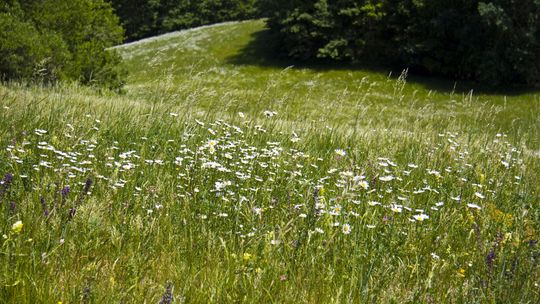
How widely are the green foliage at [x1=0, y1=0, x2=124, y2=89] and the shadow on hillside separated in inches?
822

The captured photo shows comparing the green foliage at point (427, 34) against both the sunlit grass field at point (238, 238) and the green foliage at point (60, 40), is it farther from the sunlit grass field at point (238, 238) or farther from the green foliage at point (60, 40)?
the sunlit grass field at point (238, 238)

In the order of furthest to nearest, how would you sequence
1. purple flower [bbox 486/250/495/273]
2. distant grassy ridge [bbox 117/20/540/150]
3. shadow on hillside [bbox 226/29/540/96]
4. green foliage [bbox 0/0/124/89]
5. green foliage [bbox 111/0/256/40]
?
green foliage [bbox 111/0/256/40] → shadow on hillside [bbox 226/29/540/96] → distant grassy ridge [bbox 117/20/540/150] → green foliage [bbox 0/0/124/89] → purple flower [bbox 486/250/495/273]

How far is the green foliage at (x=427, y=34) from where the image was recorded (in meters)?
31.4

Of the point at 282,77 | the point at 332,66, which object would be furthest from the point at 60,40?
the point at 332,66

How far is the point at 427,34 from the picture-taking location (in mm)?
38156

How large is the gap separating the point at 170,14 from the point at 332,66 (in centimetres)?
4380

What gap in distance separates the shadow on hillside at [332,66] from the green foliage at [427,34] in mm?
693

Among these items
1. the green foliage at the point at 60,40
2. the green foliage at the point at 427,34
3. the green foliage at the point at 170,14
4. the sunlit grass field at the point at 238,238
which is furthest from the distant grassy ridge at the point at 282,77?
the green foliage at the point at 170,14

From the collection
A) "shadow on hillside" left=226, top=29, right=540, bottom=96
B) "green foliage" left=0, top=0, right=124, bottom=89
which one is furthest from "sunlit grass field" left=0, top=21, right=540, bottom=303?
"shadow on hillside" left=226, top=29, right=540, bottom=96

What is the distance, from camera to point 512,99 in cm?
3130

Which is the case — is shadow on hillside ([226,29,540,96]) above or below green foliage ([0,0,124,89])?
below

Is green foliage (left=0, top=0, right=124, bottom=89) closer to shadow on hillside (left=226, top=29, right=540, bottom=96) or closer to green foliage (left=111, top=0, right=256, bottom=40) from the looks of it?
shadow on hillside (left=226, top=29, right=540, bottom=96)

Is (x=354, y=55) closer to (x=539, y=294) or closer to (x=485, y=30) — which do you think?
(x=485, y=30)

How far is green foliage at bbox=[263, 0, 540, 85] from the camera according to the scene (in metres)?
31.4
